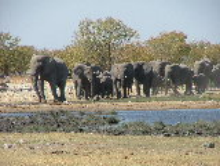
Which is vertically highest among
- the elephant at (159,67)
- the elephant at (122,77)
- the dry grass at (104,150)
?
the elephant at (159,67)

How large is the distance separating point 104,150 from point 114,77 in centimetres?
4402

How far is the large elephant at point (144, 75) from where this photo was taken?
229ft

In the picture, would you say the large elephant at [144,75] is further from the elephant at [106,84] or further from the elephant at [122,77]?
the elephant at [106,84]

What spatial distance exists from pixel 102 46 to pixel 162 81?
19.1m

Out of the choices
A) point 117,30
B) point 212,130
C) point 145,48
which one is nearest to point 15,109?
point 212,130

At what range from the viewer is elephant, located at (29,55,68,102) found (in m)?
58.1

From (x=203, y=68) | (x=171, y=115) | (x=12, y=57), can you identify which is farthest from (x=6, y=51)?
(x=171, y=115)

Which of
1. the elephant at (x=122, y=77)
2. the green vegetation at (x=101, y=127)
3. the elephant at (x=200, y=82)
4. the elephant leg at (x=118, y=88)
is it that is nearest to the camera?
the green vegetation at (x=101, y=127)

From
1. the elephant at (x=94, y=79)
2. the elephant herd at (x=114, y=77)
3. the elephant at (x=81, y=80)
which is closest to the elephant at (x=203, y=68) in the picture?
the elephant herd at (x=114, y=77)

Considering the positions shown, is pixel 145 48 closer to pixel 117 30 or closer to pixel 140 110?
pixel 117 30

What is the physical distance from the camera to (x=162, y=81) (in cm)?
7475

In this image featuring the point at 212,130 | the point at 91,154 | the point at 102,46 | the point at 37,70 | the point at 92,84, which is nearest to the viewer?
the point at 91,154

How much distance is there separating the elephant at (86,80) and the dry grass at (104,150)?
3520 centimetres

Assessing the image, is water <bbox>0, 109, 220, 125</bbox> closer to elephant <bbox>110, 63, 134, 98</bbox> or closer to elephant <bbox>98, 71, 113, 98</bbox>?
elephant <bbox>98, 71, 113, 98</bbox>
